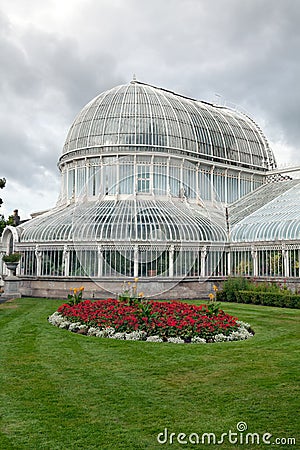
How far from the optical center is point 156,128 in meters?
39.1

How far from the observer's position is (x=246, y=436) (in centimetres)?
755

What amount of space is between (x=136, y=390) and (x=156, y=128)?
31476mm

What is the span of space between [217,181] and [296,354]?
99.0 feet

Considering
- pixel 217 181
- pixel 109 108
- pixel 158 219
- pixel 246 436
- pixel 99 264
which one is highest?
pixel 109 108

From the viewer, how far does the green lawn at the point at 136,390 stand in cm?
764

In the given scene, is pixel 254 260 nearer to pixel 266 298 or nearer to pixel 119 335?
pixel 266 298

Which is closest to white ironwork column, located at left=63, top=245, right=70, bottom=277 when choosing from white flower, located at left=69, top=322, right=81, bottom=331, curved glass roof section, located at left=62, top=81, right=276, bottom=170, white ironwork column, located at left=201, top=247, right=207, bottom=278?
white ironwork column, located at left=201, top=247, right=207, bottom=278

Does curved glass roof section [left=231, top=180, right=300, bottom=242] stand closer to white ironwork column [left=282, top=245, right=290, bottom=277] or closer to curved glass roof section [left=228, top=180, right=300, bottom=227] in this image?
white ironwork column [left=282, top=245, right=290, bottom=277]

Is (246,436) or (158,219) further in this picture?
(158,219)

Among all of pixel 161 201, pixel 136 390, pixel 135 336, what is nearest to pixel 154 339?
pixel 135 336

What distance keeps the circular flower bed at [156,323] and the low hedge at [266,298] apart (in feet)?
28.3

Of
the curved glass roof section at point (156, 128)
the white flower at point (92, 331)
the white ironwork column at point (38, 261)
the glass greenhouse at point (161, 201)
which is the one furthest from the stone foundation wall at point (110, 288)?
the curved glass roof section at point (156, 128)

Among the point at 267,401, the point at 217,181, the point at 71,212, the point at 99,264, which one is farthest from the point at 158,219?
the point at 267,401

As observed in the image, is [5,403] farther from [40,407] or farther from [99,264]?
[99,264]
